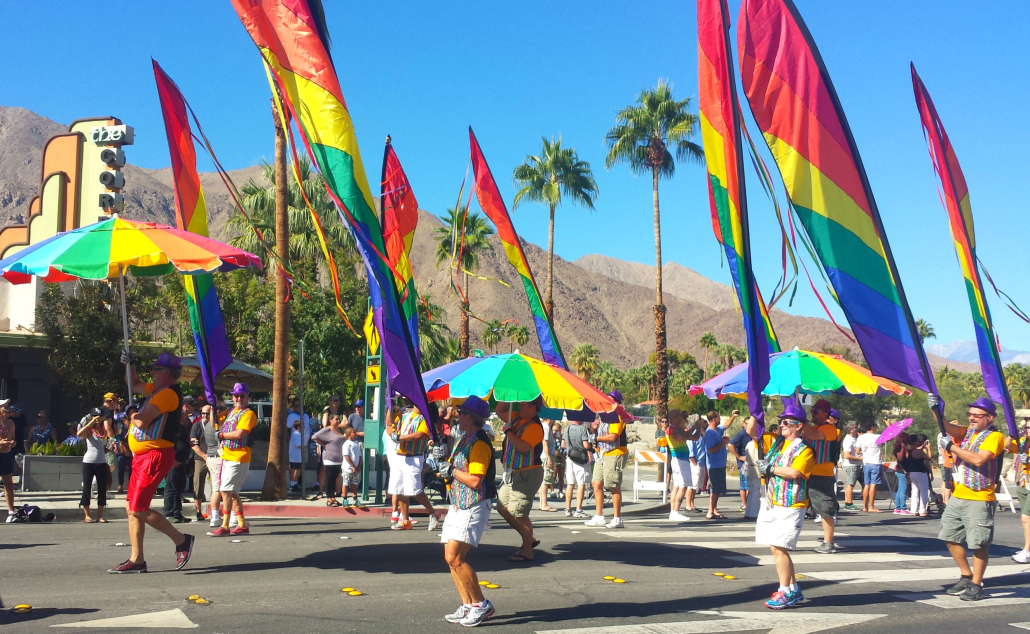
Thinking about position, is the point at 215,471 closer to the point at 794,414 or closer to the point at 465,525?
the point at 465,525

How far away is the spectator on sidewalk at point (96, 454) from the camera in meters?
11.9

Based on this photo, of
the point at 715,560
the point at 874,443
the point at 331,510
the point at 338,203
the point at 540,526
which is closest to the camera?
the point at 338,203

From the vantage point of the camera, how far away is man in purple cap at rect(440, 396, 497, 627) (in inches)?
255

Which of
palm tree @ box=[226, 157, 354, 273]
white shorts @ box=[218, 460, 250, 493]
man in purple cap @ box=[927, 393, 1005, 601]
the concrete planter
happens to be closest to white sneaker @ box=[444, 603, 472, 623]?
man in purple cap @ box=[927, 393, 1005, 601]

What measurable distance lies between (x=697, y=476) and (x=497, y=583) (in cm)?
833

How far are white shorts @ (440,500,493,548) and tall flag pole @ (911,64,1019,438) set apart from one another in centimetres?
468

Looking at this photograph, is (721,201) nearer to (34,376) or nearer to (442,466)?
(442,466)

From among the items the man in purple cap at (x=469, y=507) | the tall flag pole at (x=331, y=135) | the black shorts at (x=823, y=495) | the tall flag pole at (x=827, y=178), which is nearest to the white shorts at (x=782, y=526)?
the tall flag pole at (x=827, y=178)

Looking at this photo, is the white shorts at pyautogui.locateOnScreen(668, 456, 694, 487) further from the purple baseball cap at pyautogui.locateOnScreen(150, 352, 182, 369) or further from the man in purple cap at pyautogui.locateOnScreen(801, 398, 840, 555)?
the purple baseball cap at pyautogui.locateOnScreen(150, 352, 182, 369)

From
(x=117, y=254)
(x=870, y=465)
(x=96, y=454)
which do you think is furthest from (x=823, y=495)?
(x=96, y=454)

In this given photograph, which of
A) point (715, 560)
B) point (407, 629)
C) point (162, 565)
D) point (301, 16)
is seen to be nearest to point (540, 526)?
point (715, 560)

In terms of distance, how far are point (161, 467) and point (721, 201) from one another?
568 cm

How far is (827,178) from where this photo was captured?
294 inches

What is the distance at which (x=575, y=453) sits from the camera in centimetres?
1323
